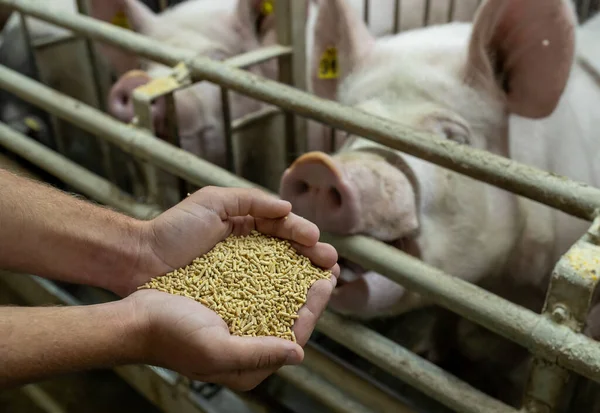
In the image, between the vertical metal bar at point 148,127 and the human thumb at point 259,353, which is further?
the vertical metal bar at point 148,127

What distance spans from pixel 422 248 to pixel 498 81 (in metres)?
0.48

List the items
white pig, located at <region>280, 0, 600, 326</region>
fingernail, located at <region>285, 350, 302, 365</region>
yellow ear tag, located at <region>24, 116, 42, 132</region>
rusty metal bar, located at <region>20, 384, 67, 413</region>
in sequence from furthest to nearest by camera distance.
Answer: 1. yellow ear tag, located at <region>24, 116, 42, 132</region>
2. rusty metal bar, located at <region>20, 384, 67, 413</region>
3. white pig, located at <region>280, 0, 600, 326</region>
4. fingernail, located at <region>285, 350, 302, 365</region>

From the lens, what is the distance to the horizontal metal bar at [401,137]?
3.31ft

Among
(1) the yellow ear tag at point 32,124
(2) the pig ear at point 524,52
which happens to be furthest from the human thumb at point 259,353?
(1) the yellow ear tag at point 32,124

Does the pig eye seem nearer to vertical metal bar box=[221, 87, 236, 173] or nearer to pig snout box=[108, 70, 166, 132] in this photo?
vertical metal bar box=[221, 87, 236, 173]

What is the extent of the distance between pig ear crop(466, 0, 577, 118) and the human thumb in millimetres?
951

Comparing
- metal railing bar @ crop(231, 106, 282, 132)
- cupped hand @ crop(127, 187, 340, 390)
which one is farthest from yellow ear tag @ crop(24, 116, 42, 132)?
cupped hand @ crop(127, 187, 340, 390)

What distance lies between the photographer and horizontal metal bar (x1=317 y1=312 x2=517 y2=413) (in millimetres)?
1128

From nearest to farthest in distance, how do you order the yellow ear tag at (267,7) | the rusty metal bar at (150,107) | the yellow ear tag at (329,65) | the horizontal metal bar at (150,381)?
1. the rusty metal bar at (150,107)
2. the horizontal metal bar at (150,381)
3. the yellow ear tag at (329,65)
4. the yellow ear tag at (267,7)

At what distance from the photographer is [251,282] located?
3.48ft

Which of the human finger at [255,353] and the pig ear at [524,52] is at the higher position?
the pig ear at [524,52]

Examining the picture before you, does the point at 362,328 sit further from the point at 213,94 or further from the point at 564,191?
the point at 213,94

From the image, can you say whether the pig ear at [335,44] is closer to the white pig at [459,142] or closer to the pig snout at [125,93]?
the white pig at [459,142]

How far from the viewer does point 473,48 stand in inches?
61.7
